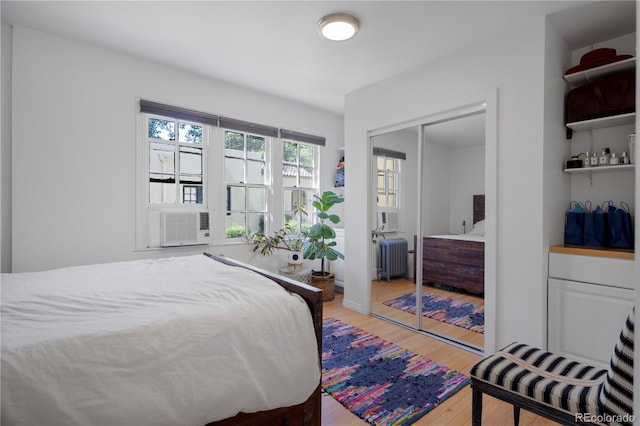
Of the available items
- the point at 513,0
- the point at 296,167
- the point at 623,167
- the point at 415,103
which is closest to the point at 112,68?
the point at 296,167

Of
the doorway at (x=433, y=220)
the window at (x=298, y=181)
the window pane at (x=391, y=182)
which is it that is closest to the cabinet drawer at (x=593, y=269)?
the doorway at (x=433, y=220)

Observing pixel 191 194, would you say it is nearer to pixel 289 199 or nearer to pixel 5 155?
pixel 289 199

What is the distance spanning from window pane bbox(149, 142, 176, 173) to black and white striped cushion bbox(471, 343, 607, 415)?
322 centimetres

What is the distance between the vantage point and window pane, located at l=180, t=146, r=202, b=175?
11.2 feet

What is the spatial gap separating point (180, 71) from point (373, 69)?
2017mm

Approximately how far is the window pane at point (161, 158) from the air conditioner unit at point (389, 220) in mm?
2301

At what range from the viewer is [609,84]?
2137mm

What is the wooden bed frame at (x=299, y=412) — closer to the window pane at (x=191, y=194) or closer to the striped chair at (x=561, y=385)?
the striped chair at (x=561, y=385)

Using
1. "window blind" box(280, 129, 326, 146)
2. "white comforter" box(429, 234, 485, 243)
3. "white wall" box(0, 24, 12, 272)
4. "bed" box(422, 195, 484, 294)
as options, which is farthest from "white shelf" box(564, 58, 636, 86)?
"white wall" box(0, 24, 12, 272)

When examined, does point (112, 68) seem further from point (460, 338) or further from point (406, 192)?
point (460, 338)

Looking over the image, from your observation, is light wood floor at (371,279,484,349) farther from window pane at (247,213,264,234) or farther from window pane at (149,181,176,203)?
window pane at (149,181,176,203)

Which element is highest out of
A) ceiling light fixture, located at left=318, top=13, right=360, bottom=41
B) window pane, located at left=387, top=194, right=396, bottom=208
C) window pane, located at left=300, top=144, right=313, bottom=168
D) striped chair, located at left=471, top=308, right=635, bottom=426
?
ceiling light fixture, located at left=318, top=13, right=360, bottom=41

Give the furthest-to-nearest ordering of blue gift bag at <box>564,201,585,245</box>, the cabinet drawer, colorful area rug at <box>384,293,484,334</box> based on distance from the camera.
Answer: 1. colorful area rug at <box>384,293,484,334</box>
2. blue gift bag at <box>564,201,585,245</box>
3. the cabinet drawer

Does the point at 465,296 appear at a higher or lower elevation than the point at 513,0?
lower
